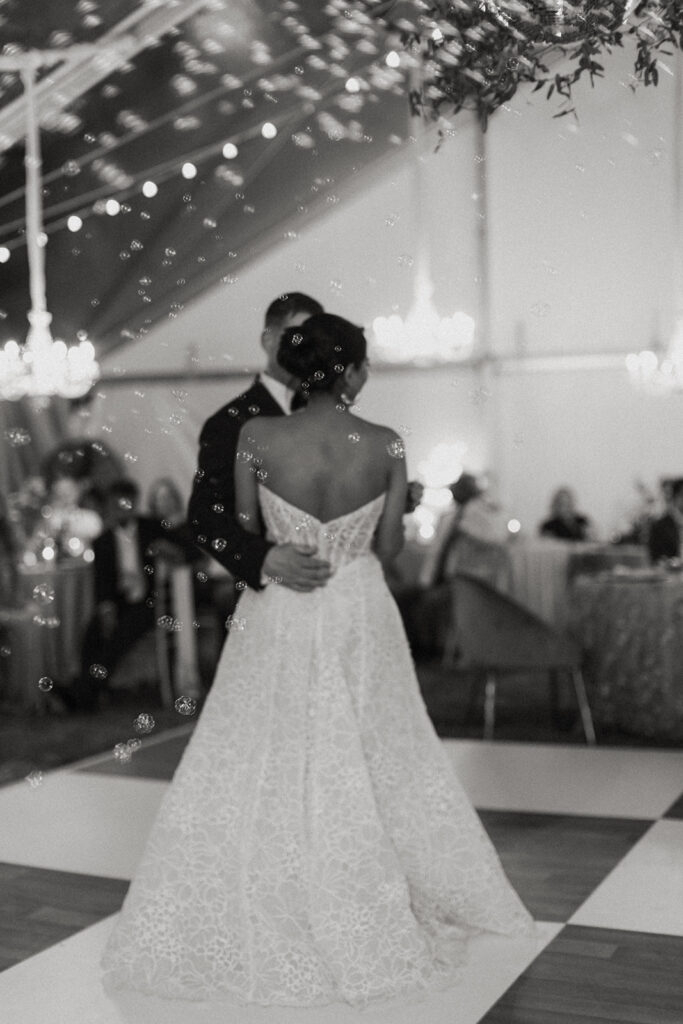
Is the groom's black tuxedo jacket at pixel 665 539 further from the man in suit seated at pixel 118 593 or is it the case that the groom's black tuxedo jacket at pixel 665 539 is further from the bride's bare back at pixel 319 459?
the bride's bare back at pixel 319 459

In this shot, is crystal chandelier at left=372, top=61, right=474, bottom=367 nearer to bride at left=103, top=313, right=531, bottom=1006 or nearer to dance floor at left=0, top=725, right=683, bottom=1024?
dance floor at left=0, top=725, right=683, bottom=1024

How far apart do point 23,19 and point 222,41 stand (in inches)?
59.8

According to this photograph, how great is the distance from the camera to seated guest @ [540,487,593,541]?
9.63m

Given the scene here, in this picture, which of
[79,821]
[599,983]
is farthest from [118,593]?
[599,983]

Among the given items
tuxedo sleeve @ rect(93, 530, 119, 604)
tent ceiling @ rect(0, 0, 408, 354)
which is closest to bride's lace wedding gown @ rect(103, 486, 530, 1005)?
tent ceiling @ rect(0, 0, 408, 354)

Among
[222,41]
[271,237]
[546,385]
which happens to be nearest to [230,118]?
[222,41]

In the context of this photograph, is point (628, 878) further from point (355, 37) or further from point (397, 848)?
point (355, 37)

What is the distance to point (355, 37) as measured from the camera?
21.8 ft

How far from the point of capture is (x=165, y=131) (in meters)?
7.16

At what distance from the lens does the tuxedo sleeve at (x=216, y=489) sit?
2717 millimetres

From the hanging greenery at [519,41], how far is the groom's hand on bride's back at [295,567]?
1.09m

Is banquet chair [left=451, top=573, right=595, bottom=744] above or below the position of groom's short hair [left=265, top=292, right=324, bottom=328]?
below

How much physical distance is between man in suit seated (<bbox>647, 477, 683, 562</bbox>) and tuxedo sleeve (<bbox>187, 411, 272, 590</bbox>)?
356cm

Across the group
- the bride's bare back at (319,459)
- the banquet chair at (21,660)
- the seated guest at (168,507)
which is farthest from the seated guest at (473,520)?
the bride's bare back at (319,459)
